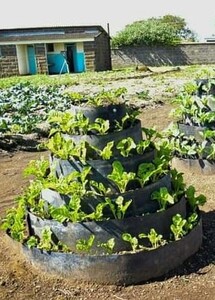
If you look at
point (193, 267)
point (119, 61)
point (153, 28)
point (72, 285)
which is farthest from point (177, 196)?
point (153, 28)

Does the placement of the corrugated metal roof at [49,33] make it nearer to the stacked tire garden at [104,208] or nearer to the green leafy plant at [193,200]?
the green leafy plant at [193,200]

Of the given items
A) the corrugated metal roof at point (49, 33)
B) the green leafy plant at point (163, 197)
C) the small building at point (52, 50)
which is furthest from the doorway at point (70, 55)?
the green leafy plant at point (163, 197)

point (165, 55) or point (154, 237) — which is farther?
point (165, 55)

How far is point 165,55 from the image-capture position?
33.5 meters

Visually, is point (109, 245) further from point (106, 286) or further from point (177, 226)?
point (177, 226)

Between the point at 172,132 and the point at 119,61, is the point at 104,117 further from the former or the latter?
the point at 119,61

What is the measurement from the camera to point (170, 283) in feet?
11.1

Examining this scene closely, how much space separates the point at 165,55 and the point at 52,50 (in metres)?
8.25

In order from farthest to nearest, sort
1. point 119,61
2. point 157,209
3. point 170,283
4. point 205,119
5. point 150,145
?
point 119,61, point 205,119, point 150,145, point 157,209, point 170,283

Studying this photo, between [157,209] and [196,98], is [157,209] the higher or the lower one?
the lower one

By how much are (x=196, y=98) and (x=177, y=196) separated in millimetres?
2548

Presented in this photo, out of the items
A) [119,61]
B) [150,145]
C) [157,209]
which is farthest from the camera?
[119,61]

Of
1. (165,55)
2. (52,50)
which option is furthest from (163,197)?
(165,55)

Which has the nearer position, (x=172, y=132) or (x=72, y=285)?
(x=72, y=285)
